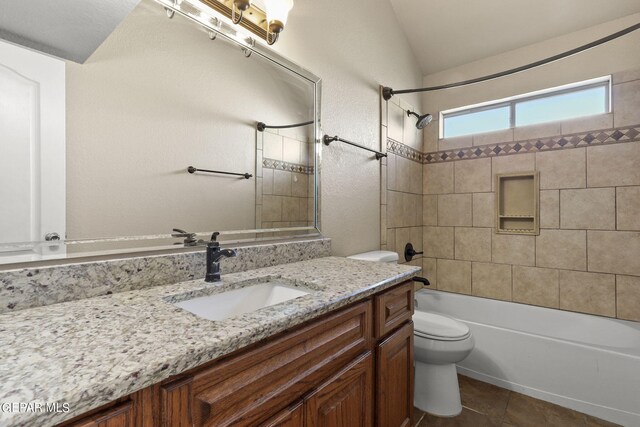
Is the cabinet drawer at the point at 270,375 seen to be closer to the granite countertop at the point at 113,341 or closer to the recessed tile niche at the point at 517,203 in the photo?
the granite countertop at the point at 113,341

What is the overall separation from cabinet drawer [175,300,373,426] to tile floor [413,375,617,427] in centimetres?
118

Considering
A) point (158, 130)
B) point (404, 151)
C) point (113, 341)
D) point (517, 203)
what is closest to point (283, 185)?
point (158, 130)

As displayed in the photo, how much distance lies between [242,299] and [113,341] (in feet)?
1.81

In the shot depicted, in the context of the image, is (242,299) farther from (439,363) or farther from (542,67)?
(542,67)

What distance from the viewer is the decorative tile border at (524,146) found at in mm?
2178

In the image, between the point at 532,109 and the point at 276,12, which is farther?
the point at 532,109

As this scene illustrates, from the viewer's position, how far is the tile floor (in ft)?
5.63

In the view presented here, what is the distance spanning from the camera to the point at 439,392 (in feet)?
5.98

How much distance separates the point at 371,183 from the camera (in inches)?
86.0

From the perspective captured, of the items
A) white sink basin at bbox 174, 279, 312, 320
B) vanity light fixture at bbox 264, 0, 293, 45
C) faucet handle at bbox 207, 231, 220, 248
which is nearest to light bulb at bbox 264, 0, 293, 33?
vanity light fixture at bbox 264, 0, 293, 45

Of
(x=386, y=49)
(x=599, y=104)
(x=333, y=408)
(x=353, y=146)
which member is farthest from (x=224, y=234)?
(x=599, y=104)

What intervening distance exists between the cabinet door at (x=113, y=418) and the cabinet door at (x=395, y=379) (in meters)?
0.87

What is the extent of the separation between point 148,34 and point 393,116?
73.0 inches

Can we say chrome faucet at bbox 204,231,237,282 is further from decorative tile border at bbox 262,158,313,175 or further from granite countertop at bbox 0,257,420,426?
decorative tile border at bbox 262,158,313,175
